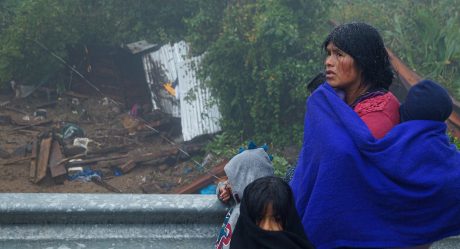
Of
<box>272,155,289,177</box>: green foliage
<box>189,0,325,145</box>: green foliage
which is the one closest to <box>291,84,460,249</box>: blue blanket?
<box>272,155,289,177</box>: green foliage

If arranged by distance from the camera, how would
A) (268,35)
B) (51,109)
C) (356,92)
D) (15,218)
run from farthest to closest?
(51,109) < (268,35) < (15,218) < (356,92)

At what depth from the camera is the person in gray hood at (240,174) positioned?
7.12 ft

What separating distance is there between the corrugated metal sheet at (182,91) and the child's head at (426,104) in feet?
27.1

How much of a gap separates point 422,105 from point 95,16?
10.8 metres

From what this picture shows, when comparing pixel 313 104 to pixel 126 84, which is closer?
pixel 313 104

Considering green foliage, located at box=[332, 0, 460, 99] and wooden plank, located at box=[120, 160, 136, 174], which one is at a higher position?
green foliage, located at box=[332, 0, 460, 99]

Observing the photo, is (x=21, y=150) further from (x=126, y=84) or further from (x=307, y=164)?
(x=307, y=164)

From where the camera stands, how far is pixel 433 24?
927 centimetres

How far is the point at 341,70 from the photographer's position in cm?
189

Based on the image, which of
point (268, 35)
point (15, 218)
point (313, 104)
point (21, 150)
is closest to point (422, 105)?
point (313, 104)

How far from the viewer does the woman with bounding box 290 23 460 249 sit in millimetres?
1706

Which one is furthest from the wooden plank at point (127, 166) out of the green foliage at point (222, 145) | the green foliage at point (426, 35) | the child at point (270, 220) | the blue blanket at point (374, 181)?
the blue blanket at point (374, 181)

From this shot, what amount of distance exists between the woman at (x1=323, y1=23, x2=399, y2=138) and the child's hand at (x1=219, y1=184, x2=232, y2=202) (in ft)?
2.27

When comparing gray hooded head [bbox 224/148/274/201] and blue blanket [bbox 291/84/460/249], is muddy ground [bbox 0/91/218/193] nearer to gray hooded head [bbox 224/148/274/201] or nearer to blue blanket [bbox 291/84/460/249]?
gray hooded head [bbox 224/148/274/201]
